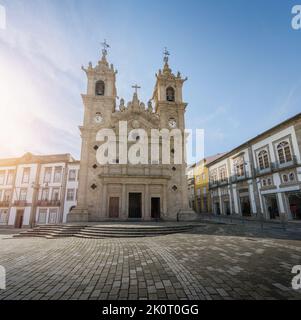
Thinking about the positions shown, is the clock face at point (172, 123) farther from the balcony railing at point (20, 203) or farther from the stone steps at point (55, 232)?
the balcony railing at point (20, 203)

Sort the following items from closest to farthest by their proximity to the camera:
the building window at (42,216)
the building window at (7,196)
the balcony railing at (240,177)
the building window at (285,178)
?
the building window at (285,178) → the balcony railing at (240,177) → the building window at (42,216) → the building window at (7,196)

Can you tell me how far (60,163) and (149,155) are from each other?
17489 mm

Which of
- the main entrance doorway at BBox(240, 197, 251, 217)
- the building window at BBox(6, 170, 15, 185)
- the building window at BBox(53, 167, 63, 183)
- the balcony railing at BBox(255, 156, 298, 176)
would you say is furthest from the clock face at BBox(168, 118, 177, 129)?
the building window at BBox(6, 170, 15, 185)

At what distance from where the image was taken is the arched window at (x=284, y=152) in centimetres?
1923

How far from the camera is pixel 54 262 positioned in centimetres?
566

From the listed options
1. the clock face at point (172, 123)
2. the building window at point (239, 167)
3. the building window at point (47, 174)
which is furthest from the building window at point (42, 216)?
the building window at point (239, 167)

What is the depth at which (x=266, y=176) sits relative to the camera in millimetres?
22125

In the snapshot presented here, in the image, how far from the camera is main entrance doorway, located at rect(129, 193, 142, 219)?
19094 millimetres

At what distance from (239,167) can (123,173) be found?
19.6 meters

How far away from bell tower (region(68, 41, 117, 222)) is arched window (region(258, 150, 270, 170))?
2131cm

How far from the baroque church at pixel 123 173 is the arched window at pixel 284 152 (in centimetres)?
1181

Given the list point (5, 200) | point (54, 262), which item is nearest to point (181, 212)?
point (54, 262)

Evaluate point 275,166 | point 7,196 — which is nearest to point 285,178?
point 275,166
